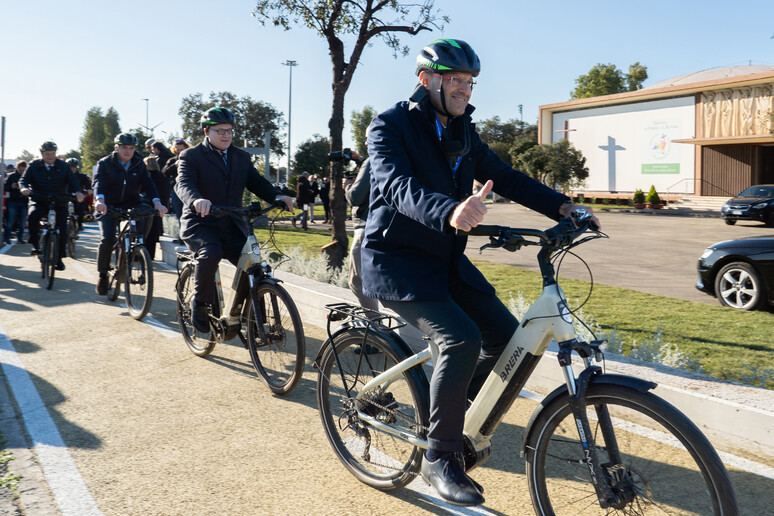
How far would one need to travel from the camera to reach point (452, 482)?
282 centimetres

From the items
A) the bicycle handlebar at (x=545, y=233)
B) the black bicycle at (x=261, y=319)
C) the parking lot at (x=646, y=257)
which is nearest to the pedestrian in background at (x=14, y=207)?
the parking lot at (x=646, y=257)

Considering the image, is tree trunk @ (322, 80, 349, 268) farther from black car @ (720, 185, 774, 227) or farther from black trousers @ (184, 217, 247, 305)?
black car @ (720, 185, 774, 227)

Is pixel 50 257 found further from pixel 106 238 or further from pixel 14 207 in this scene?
pixel 14 207

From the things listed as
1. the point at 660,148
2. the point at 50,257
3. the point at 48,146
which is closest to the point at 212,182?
the point at 50,257

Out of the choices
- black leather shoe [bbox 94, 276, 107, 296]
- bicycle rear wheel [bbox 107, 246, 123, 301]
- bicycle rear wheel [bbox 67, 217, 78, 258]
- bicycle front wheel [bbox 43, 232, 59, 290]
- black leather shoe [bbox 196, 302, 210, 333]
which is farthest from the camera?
bicycle rear wheel [bbox 67, 217, 78, 258]

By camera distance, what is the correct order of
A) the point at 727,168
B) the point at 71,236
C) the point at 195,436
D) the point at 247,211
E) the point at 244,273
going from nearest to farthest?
the point at 195,436 → the point at 244,273 → the point at 247,211 → the point at 71,236 → the point at 727,168

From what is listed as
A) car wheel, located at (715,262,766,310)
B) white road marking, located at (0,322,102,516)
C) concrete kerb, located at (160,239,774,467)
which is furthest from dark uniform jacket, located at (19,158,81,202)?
car wheel, located at (715,262,766,310)

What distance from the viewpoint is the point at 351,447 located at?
367 cm

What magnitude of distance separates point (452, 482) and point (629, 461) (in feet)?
2.31

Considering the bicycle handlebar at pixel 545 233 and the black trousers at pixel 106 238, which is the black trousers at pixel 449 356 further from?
the black trousers at pixel 106 238

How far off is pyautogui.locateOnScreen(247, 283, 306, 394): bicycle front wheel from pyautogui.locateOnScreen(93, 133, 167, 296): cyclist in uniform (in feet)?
11.7

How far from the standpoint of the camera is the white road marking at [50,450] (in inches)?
127

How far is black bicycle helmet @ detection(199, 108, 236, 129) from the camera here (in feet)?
18.5

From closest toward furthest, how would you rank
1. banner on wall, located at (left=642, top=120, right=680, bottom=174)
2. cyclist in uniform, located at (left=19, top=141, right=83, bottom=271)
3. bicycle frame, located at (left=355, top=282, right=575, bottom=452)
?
bicycle frame, located at (left=355, top=282, right=575, bottom=452)
cyclist in uniform, located at (left=19, top=141, right=83, bottom=271)
banner on wall, located at (left=642, top=120, right=680, bottom=174)
